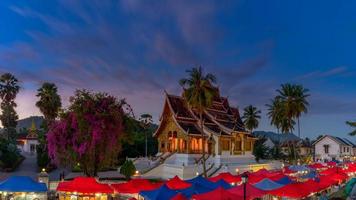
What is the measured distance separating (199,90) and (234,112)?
22819 mm

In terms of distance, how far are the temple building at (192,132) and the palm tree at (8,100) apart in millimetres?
29556

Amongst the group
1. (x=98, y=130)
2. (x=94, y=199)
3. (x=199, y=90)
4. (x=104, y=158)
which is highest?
(x=199, y=90)

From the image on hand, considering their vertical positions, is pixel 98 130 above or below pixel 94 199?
above

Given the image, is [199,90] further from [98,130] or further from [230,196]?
[230,196]

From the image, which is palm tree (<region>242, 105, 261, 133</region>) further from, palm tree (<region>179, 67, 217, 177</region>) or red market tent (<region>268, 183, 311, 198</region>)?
red market tent (<region>268, 183, 311, 198</region>)

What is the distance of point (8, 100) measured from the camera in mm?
73125

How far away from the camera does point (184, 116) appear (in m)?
56.4

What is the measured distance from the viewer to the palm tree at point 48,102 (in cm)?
6103

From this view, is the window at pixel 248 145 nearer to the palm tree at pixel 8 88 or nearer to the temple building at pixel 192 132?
the temple building at pixel 192 132

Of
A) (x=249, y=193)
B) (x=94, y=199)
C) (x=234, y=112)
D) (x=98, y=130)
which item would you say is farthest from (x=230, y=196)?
(x=234, y=112)

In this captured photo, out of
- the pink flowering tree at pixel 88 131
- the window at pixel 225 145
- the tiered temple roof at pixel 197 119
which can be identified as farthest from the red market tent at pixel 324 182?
the window at pixel 225 145

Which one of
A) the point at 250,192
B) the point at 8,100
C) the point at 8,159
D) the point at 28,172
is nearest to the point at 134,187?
the point at 250,192

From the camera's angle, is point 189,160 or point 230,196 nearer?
point 230,196

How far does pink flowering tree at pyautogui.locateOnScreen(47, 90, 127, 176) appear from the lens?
100ft
